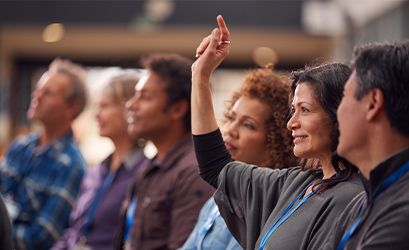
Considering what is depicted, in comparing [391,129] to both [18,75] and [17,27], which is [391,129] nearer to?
[17,27]

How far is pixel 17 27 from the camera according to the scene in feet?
40.0

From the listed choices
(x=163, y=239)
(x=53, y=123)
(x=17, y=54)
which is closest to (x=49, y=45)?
(x=17, y=54)

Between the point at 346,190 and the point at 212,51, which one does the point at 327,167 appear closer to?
the point at 346,190

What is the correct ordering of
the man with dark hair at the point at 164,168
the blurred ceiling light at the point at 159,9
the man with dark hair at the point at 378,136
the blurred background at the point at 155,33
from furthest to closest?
1. the blurred ceiling light at the point at 159,9
2. the blurred background at the point at 155,33
3. the man with dark hair at the point at 164,168
4. the man with dark hair at the point at 378,136

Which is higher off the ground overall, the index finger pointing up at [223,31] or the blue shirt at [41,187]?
the index finger pointing up at [223,31]

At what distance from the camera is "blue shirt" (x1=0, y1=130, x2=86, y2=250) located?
159 inches

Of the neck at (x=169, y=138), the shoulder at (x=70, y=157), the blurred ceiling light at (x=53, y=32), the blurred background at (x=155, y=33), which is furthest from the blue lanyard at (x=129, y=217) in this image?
the blurred ceiling light at (x=53, y=32)

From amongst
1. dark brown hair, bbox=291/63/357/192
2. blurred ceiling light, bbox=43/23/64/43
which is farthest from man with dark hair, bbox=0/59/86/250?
blurred ceiling light, bbox=43/23/64/43

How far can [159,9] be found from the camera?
37.9ft

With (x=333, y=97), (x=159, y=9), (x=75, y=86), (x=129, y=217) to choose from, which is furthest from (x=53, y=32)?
(x=333, y=97)

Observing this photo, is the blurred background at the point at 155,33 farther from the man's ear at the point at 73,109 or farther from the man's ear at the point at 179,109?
the man's ear at the point at 179,109

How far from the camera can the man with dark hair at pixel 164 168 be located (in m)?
3.15

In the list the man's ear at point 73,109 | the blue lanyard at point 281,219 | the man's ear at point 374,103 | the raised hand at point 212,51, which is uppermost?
the raised hand at point 212,51

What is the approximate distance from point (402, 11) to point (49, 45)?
6710 mm
